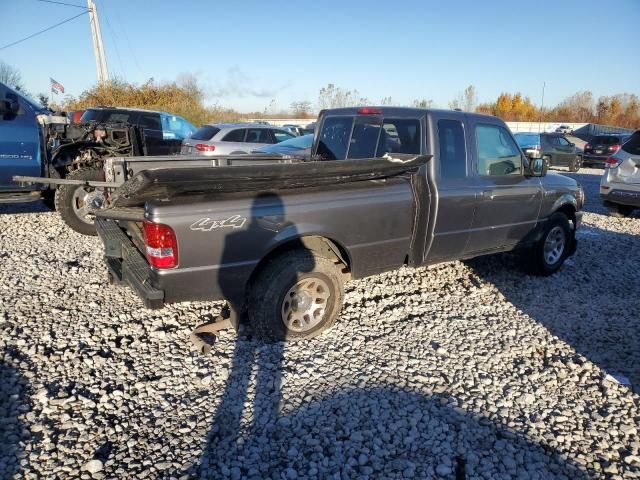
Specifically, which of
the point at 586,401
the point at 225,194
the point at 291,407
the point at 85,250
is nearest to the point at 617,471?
the point at 586,401

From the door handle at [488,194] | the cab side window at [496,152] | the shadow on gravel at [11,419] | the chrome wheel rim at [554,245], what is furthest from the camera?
the chrome wheel rim at [554,245]

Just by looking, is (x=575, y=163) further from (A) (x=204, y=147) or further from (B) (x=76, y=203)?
(B) (x=76, y=203)

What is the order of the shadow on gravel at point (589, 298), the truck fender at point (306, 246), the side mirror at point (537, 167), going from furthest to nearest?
the side mirror at point (537, 167) < the shadow on gravel at point (589, 298) < the truck fender at point (306, 246)

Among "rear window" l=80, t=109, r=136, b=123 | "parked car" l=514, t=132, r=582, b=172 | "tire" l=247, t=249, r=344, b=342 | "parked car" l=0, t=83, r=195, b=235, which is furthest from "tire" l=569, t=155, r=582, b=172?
"tire" l=247, t=249, r=344, b=342

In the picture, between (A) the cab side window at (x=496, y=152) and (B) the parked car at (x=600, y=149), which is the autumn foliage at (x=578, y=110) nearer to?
(B) the parked car at (x=600, y=149)

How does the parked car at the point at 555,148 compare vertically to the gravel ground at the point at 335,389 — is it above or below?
above

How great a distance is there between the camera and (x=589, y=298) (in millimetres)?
5129

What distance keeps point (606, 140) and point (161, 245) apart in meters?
21.4

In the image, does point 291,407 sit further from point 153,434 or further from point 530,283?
point 530,283

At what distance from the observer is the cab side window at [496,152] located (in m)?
4.77

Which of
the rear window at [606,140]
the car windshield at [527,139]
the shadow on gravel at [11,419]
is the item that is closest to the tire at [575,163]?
the rear window at [606,140]

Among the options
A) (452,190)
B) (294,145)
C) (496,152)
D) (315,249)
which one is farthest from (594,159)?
(315,249)

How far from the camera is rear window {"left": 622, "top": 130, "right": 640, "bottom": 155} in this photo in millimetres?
8617

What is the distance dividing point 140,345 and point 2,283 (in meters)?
2.37
